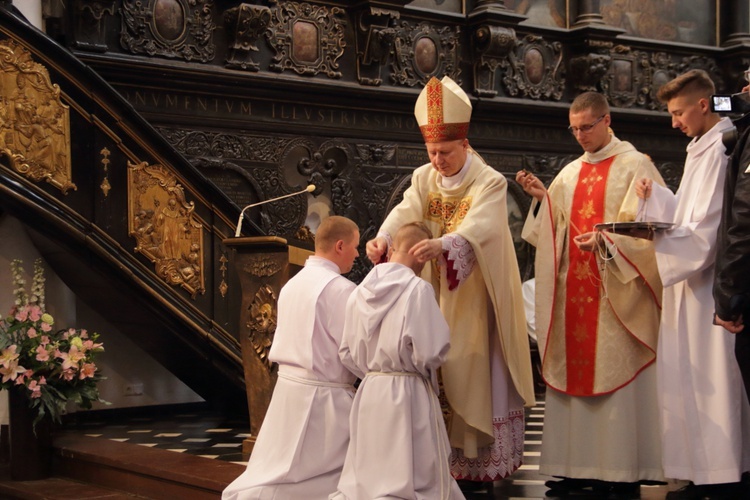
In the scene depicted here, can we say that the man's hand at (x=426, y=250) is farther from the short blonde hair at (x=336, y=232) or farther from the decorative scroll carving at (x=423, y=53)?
the decorative scroll carving at (x=423, y=53)

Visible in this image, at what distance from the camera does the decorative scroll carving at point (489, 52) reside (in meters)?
11.6

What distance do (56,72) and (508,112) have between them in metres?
6.16

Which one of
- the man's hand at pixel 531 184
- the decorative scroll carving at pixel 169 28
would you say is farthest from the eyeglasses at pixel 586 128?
the decorative scroll carving at pixel 169 28

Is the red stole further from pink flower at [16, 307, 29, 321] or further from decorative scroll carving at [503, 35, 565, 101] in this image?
decorative scroll carving at [503, 35, 565, 101]

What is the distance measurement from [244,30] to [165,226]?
10.5 ft

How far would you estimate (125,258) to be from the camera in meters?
7.29

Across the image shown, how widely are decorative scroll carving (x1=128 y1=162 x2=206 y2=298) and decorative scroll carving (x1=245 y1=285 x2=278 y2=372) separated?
4.63 ft

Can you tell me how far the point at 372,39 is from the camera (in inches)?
428

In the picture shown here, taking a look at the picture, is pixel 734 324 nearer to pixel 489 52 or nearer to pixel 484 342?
pixel 484 342

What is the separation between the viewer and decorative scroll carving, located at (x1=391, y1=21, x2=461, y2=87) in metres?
11.3

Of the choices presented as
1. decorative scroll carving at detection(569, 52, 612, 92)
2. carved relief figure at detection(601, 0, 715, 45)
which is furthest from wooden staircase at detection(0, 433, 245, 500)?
carved relief figure at detection(601, 0, 715, 45)

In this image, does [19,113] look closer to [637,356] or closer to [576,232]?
[576,232]

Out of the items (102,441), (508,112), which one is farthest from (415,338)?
(508,112)

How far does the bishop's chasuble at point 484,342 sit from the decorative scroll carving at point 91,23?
5.00 m
